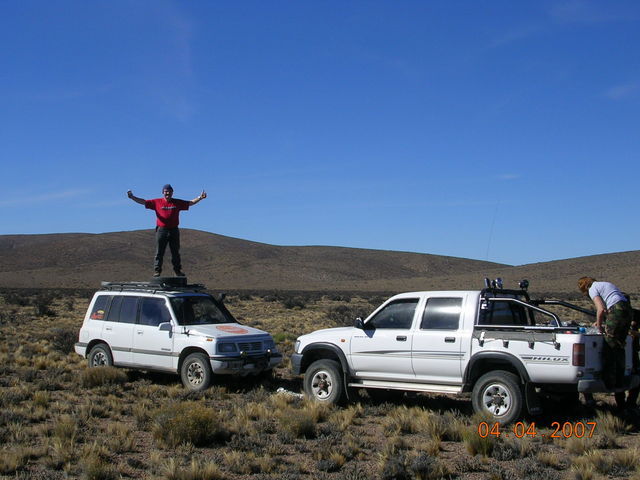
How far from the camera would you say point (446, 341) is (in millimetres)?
10320

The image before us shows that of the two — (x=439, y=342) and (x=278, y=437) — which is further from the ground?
(x=439, y=342)

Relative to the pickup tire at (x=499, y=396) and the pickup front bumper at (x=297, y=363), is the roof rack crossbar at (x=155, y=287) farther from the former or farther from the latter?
the pickup tire at (x=499, y=396)

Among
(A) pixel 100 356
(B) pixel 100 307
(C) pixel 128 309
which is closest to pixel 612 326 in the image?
(C) pixel 128 309

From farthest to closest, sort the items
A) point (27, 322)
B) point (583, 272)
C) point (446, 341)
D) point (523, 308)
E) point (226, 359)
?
point (583, 272), point (27, 322), point (226, 359), point (523, 308), point (446, 341)

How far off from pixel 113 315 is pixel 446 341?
751 centimetres

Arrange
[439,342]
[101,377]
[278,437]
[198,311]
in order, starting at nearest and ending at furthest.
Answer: [278,437]
[439,342]
[101,377]
[198,311]

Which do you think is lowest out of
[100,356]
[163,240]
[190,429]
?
[190,429]

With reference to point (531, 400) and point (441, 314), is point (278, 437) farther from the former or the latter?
point (531, 400)

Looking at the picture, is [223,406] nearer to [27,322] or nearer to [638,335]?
[638,335]

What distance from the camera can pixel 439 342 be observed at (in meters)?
10.4

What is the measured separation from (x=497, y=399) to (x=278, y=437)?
303 centimetres

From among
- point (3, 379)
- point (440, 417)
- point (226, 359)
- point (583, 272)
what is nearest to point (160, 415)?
point (226, 359)

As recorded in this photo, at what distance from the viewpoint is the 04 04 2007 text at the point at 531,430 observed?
363 inches

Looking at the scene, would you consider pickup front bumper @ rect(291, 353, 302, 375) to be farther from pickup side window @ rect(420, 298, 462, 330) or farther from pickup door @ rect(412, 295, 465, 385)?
pickup side window @ rect(420, 298, 462, 330)
